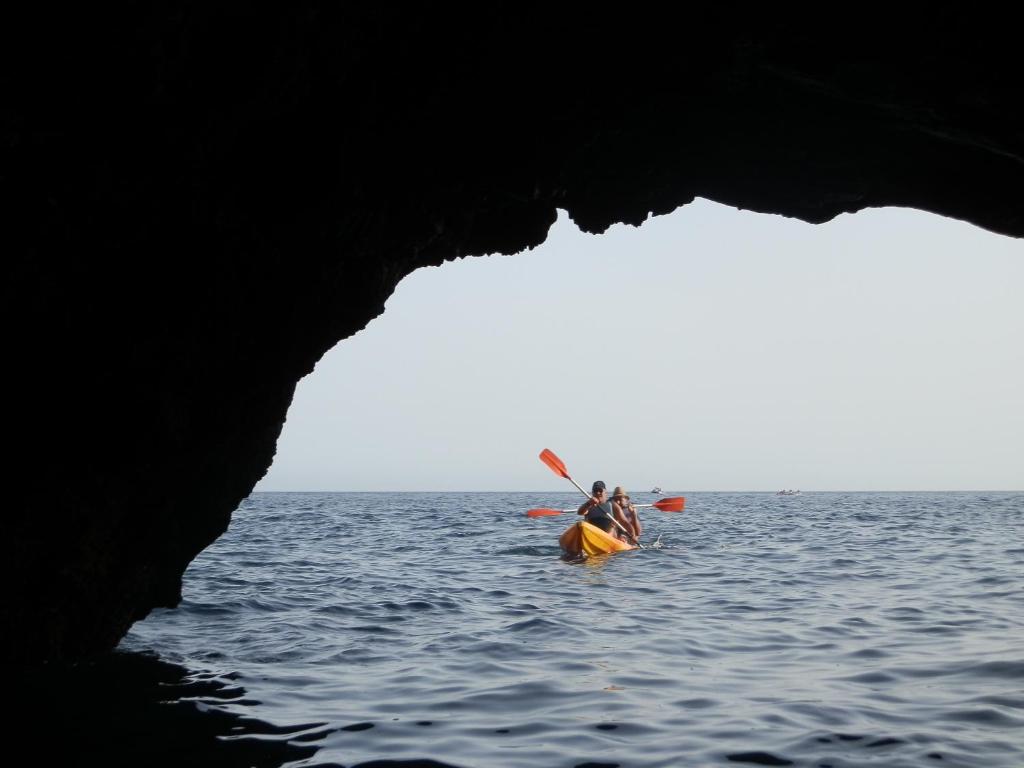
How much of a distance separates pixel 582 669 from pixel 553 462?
11.3m

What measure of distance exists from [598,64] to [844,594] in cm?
791

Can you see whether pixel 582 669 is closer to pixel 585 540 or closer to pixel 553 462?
pixel 585 540

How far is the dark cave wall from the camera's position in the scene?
15.5 ft

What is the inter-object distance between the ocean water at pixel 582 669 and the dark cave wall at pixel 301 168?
178 centimetres

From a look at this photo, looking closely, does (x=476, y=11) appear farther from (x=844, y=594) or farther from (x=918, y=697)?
(x=844, y=594)

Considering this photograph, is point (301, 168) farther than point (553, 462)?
No

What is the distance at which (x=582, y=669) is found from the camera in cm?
669

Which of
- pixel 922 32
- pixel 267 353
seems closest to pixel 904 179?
pixel 922 32

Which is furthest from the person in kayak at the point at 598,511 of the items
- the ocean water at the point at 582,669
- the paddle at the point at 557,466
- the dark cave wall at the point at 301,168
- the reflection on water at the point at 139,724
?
the reflection on water at the point at 139,724

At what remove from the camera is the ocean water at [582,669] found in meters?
4.78

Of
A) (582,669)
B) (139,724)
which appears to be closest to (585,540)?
(582,669)

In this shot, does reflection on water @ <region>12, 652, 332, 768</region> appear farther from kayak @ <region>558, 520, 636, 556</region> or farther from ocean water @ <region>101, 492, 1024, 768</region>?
kayak @ <region>558, 520, 636, 556</region>

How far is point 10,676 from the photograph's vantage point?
20.2ft

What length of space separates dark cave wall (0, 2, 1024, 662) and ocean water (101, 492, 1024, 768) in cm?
178
